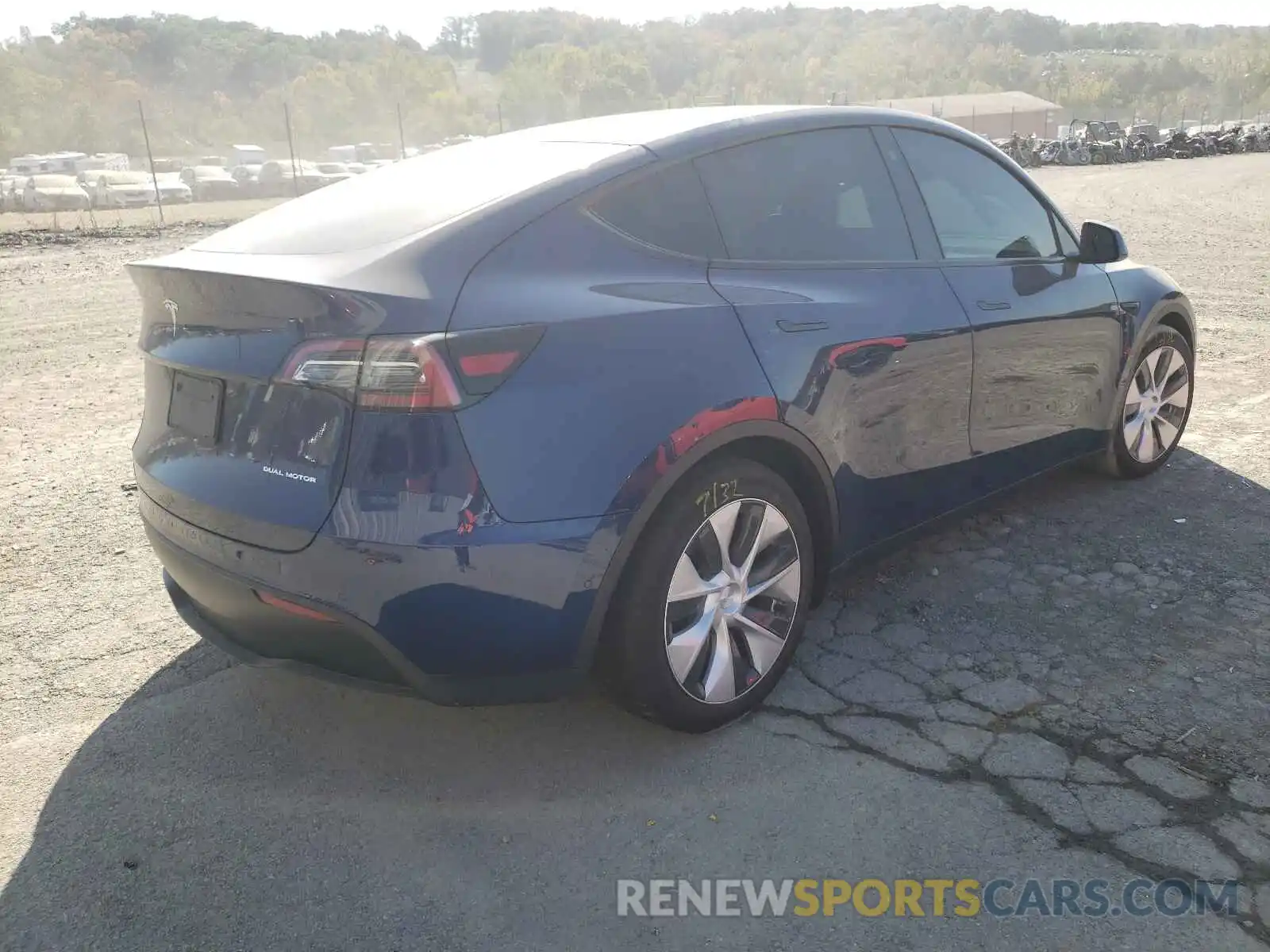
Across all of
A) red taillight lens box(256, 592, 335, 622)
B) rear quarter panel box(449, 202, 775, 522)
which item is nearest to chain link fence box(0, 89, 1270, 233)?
rear quarter panel box(449, 202, 775, 522)

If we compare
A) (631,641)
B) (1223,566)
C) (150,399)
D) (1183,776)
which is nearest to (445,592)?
(631,641)

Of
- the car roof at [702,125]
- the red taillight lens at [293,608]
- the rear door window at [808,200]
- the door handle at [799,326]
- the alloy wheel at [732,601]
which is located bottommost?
the alloy wheel at [732,601]

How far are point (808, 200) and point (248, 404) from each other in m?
1.78

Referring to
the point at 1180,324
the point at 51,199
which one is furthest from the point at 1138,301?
the point at 51,199

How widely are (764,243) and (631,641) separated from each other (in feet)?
4.04

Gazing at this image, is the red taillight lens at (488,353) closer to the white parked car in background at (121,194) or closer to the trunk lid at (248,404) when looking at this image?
the trunk lid at (248,404)

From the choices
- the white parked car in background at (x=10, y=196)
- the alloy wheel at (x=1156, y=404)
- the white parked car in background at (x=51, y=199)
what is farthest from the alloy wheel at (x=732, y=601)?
the white parked car in background at (x=10, y=196)

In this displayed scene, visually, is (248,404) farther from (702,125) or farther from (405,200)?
(702,125)

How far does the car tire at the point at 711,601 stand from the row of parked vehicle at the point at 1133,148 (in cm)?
3898

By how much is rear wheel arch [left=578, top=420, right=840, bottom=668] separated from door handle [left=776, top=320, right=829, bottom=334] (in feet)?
0.90

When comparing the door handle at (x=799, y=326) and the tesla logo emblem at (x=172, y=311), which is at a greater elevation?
the tesla logo emblem at (x=172, y=311)

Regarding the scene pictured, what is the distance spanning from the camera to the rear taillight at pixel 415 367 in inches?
90.8

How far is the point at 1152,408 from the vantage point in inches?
190

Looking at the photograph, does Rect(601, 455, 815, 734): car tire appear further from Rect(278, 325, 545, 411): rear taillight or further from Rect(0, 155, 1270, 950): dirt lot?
Rect(278, 325, 545, 411): rear taillight
